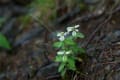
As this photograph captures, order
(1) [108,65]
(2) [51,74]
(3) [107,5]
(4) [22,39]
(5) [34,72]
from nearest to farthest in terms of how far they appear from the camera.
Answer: (1) [108,65] < (2) [51,74] < (5) [34,72] < (3) [107,5] < (4) [22,39]

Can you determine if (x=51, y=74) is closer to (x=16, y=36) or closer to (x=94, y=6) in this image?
(x=94, y=6)

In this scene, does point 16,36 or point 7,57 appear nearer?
point 7,57


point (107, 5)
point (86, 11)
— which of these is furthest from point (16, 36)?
point (107, 5)

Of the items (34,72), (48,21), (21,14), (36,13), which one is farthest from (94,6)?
(21,14)

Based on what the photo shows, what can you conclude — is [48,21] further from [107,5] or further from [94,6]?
[107,5]

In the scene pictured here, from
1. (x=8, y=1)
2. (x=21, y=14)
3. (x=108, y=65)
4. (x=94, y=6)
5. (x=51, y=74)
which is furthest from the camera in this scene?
(x=8, y=1)

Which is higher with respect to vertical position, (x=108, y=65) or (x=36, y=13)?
(x=36, y=13)

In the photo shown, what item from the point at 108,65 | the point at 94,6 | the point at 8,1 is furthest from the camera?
the point at 8,1

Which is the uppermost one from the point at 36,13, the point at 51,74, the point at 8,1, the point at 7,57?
the point at 8,1

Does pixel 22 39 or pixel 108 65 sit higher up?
pixel 22 39
